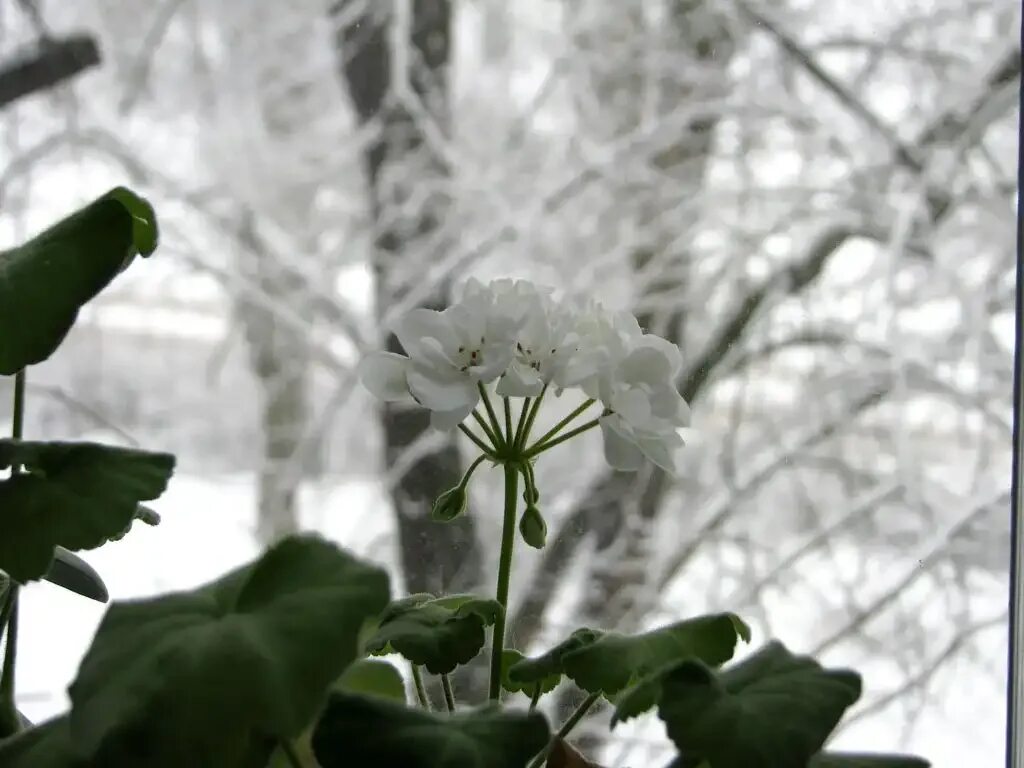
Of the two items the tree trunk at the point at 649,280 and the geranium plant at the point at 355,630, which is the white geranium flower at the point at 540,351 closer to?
the geranium plant at the point at 355,630

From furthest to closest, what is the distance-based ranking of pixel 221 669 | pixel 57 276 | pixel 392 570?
pixel 392 570 → pixel 57 276 → pixel 221 669

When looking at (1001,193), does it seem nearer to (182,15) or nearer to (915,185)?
(915,185)

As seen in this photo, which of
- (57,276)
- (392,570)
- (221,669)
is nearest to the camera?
(221,669)

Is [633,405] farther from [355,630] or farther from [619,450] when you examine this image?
[355,630]

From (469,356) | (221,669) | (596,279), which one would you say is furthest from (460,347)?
(596,279)

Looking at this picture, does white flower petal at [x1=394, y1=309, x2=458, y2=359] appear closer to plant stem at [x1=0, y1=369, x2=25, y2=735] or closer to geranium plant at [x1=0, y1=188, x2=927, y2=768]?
geranium plant at [x1=0, y1=188, x2=927, y2=768]

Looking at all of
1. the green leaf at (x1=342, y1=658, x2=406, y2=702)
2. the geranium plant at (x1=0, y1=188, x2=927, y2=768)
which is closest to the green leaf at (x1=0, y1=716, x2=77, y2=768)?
the geranium plant at (x1=0, y1=188, x2=927, y2=768)

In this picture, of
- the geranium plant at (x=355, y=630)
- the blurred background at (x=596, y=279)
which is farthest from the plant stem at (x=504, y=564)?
the blurred background at (x=596, y=279)

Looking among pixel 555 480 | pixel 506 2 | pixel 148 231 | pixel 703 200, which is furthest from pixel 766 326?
pixel 148 231
